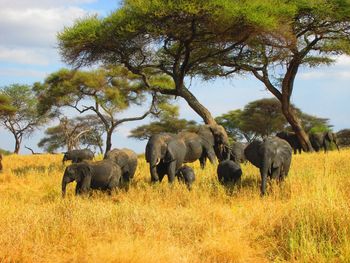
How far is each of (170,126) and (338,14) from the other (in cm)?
2215

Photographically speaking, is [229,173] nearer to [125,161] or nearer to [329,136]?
[125,161]

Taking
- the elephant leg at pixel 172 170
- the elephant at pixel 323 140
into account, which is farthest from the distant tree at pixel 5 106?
the elephant leg at pixel 172 170

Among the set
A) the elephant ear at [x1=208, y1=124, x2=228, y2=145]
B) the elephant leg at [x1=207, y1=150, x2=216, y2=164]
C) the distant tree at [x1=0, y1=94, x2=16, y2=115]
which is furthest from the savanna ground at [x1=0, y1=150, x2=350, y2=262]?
the distant tree at [x1=0, y1=94, x2=16, y2=115]

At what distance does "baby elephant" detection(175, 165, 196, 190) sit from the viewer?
10.7 meters

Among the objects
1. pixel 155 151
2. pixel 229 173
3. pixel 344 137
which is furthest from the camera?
pixel 344 137

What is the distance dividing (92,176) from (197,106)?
1077 centimetres

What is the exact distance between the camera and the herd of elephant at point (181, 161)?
963 centimetres

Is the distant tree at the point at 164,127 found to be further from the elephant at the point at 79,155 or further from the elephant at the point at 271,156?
the elephant at the point at 271,156

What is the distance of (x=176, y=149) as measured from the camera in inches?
432

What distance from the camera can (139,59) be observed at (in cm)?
2192

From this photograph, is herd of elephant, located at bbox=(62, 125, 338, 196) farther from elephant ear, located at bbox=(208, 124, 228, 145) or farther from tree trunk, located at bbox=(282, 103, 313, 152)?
tree trunk, located at bbox=(282, 103, 313, 152)

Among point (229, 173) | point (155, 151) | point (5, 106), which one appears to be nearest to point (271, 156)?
point (229, 173)

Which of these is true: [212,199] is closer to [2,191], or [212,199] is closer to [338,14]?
[2,191]

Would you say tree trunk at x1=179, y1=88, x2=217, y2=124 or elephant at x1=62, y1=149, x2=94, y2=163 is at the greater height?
tree trunk at x1=179, y1=88, x2=217, y2=124
